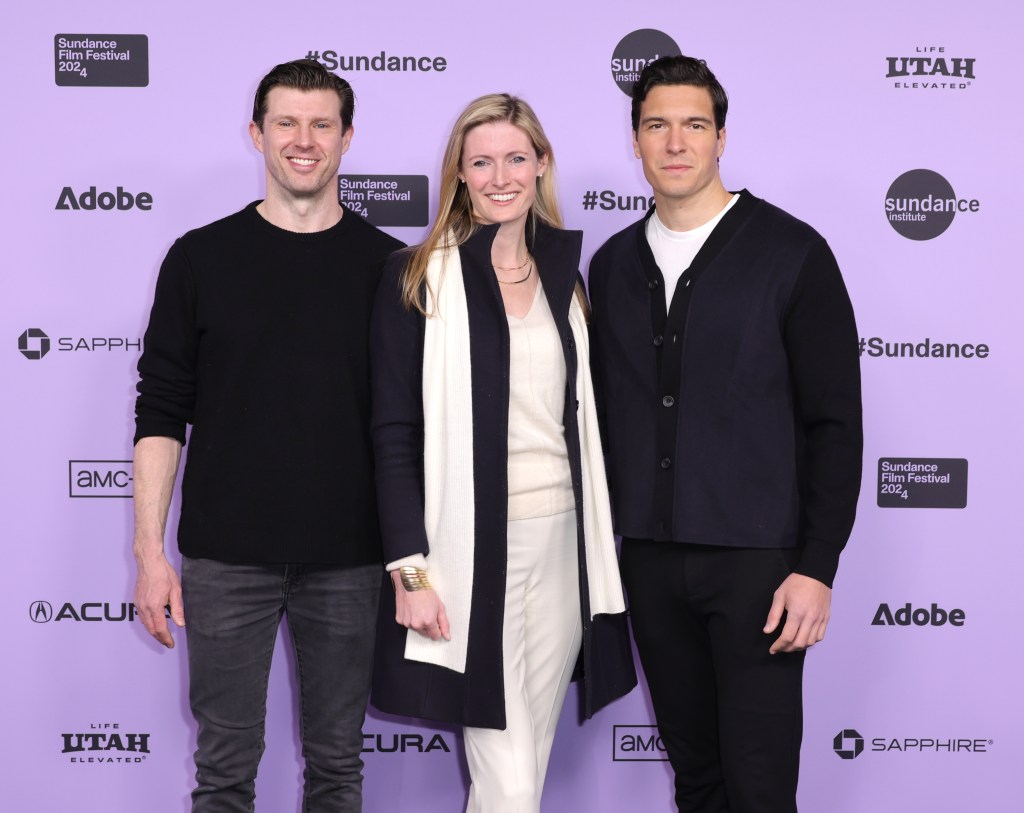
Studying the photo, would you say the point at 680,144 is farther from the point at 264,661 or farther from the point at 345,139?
the point at 264,661

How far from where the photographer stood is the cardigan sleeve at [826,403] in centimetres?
200

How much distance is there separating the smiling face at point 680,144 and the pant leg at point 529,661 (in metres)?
0.76

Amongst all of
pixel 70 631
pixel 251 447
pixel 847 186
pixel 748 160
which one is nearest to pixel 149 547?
pixel 251 447

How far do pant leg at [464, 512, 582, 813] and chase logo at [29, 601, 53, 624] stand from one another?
138 cm

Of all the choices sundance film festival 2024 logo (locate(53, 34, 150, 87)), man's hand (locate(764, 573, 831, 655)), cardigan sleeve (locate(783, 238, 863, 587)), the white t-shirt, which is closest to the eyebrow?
the white t-shirt

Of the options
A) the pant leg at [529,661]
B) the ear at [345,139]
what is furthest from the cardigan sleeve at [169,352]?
the pant leg at [529,661]

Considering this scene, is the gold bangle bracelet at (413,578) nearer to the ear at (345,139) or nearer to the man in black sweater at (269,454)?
the man in black sweater at (269,454)

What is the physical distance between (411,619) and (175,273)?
930mm

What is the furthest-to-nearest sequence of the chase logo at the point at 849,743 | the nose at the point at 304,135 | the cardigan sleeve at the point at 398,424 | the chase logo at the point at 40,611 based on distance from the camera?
the chase logo at the point at 849,743 < the chase logo at the point at 40,611 < the nose at the point at 304,135 < the cardigan sleeve at the point at 398,424

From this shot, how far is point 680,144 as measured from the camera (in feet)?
6.89

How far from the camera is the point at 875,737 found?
2.82 meters

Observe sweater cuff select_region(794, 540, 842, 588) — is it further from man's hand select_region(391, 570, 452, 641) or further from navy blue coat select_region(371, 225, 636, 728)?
man's hand select_region(391, 570, 452, 641)

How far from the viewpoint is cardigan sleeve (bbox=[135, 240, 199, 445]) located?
6.97 ft

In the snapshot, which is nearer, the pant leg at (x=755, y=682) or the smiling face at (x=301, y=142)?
the pant leg at (x=755, y=682)
